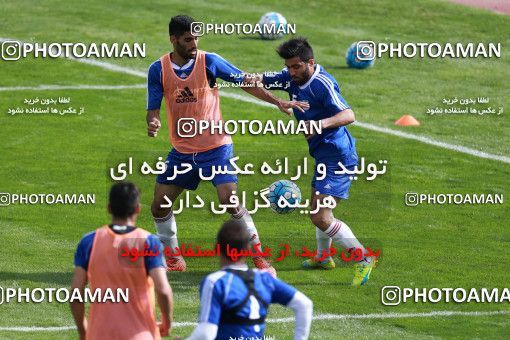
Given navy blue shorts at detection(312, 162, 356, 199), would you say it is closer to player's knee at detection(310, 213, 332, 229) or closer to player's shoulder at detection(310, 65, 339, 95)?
player's knee at detection(310, 213, 332, 229)

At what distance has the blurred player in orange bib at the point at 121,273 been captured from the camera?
1161cm

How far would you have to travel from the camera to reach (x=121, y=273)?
38.3 feet

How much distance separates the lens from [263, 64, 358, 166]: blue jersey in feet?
56.1

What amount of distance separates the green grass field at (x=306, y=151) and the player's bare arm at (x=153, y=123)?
1.97 m

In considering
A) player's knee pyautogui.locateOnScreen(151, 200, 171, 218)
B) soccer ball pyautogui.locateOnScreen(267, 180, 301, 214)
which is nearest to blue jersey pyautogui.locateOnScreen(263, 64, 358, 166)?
soccer ball pyautogui.locateOnScreen(267, 180, 301, 214)

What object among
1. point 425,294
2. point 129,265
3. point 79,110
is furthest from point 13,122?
point 129,265

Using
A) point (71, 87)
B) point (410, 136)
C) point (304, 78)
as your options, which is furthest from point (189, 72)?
point (71, 87)

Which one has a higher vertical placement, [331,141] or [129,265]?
[331,141]

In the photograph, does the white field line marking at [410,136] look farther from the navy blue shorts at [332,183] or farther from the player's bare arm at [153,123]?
the player's bare arm at [153,123]

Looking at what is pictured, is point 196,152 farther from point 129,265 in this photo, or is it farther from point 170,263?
point 129,265

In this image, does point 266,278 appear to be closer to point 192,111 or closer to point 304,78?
point 304,78

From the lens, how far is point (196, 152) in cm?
1772

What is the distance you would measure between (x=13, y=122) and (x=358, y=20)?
35.9 ft

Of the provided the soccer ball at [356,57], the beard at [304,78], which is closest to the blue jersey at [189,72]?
the beard at [304,78]
